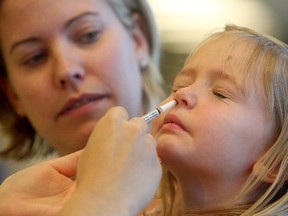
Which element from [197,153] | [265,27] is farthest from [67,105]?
[265,27]

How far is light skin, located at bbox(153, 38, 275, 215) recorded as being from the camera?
0.85m

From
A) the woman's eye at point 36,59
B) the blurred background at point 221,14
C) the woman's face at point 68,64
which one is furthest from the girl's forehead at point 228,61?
the blurred background at point 221,14

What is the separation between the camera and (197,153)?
85 centimetres

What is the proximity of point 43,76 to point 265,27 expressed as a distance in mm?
1825

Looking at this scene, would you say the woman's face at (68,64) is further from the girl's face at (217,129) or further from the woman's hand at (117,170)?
the woman's hand at (117,170)

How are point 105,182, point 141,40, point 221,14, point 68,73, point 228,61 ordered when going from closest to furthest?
point 105,182 < point 228,61 < point 68,73 < point 141,40 < point 221,14

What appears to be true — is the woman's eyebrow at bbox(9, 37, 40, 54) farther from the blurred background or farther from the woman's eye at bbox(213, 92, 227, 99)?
the blurred background

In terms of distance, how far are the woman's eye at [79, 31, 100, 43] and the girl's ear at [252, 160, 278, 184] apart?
0.47m

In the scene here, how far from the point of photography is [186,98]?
0.87 m

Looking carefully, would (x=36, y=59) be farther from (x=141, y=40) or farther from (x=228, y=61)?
(x=228, y=61)

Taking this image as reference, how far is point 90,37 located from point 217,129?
0.43m

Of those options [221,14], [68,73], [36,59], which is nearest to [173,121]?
[68,73]

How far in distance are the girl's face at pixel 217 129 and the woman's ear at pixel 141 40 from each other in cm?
42

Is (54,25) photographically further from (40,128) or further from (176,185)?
(176,185)
